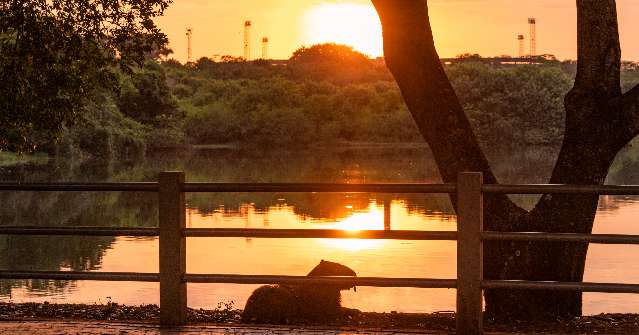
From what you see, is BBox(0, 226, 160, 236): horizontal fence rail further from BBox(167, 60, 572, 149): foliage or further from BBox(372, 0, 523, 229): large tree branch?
BBox(167, 60, 572, 149): foliage

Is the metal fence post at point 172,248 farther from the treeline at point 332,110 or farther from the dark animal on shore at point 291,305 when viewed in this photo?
the treeline at point 332,110

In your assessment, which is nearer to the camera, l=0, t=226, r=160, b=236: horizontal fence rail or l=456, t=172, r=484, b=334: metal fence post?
l=456, t=172, r=484, b=334: metal fence post

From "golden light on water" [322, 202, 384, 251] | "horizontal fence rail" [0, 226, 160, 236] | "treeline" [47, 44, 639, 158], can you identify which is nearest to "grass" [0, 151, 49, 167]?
"treeline" [47, 44, 639, 158]

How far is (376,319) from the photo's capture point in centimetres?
1136

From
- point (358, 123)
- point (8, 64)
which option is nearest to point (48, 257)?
point (8, 64)

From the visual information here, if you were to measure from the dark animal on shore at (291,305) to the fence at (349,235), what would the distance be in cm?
166

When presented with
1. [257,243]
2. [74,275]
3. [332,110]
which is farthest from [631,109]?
[332,110]

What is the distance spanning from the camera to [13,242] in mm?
29781

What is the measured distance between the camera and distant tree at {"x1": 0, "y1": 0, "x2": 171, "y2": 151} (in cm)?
1166

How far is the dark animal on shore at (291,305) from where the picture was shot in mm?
11234

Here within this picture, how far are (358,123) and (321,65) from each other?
33773 millimetres

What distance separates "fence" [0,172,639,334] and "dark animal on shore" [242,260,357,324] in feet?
5.44

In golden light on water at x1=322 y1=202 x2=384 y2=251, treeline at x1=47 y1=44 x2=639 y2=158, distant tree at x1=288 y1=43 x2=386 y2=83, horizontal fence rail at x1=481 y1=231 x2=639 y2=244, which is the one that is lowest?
golden light on water at x1=322 y1=202 x2=384 y2=251

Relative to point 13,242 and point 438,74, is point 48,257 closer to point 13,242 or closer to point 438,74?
point 13,242
